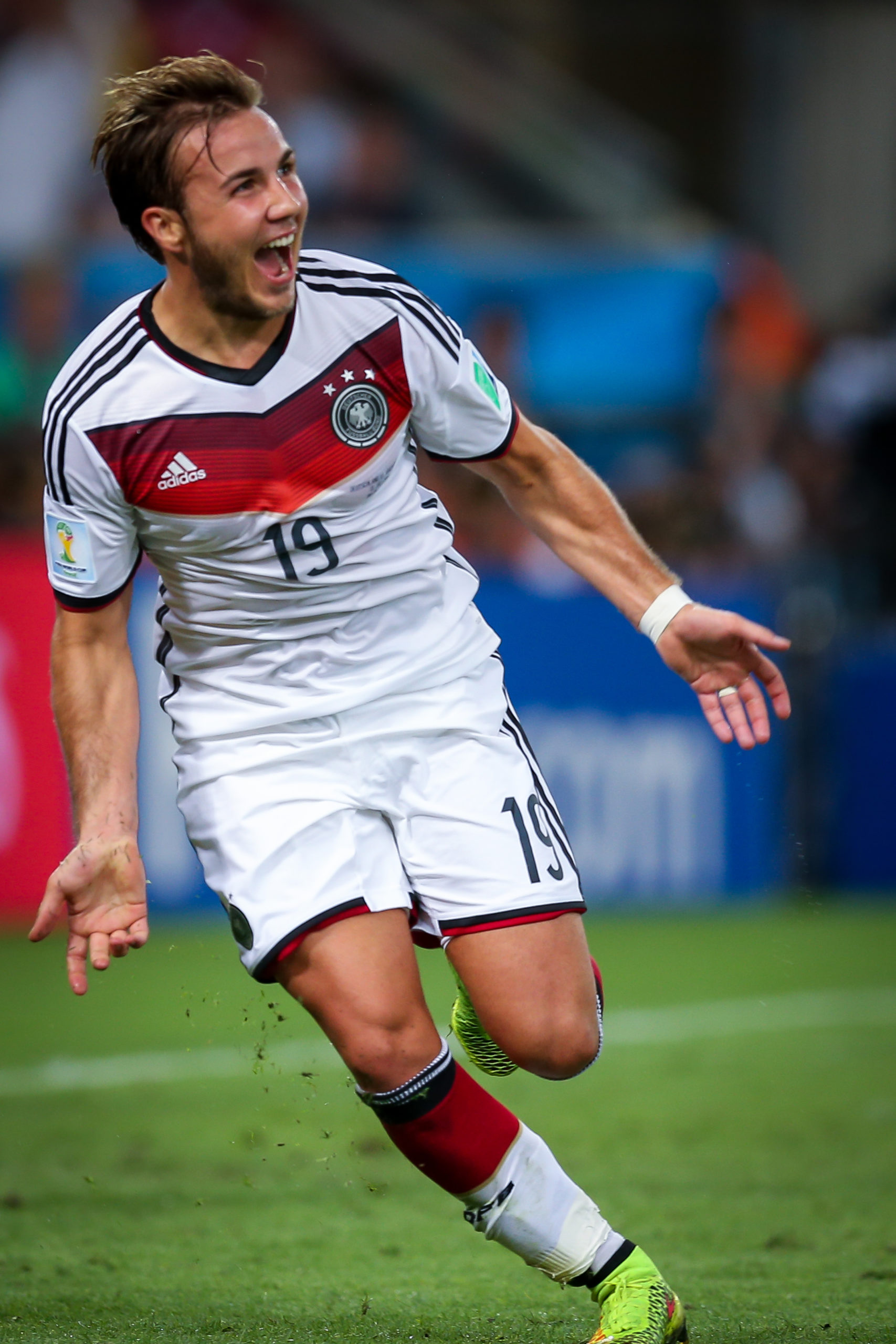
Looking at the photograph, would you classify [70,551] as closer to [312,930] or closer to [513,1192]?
[312,930]

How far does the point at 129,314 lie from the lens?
405 cm

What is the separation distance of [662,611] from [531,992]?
0.88m

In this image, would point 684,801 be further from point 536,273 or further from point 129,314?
point 129,314

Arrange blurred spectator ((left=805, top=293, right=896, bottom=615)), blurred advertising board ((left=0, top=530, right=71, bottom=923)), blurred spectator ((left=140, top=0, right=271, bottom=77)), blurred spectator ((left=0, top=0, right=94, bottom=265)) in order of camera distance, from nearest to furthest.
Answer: blurred advertising board ((left=0, top=530, right=71, bottom=923))
blurred spectator ((left=805, top=293, right=896, bottom=615))
blurred spectator ((left=0, top=0, right=94, bottom=265))
blurred spectator ((left=140, top=0, right=271, bottom=77))

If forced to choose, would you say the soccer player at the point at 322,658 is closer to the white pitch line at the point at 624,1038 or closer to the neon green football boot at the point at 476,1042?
the neon green football boot at the point at 476,1042

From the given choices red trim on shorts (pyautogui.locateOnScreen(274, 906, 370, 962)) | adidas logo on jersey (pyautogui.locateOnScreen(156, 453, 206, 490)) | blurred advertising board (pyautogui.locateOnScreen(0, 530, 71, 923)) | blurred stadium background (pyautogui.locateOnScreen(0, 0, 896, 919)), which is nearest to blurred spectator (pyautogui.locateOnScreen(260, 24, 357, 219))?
blurred stadium background (pyautogui.locateOnScreen(0, 0, 896, 919))

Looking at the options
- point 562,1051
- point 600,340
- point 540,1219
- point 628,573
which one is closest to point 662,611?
point 628,573

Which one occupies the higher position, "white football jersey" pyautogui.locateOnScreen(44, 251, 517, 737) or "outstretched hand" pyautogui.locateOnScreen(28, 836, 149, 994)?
"white football jersey" pyautogui.locateOnScreen(44, 251, 517, 737)

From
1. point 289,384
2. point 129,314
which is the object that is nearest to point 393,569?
point 289,384

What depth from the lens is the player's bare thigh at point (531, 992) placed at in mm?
3947

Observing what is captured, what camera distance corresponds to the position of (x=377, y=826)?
408cm

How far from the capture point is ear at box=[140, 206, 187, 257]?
12.9ft

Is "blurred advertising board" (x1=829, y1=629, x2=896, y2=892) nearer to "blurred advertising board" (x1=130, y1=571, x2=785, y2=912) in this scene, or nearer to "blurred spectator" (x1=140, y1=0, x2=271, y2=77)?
"blurred advertising board" (x1=130, y1=571, x2=785, y2=912)

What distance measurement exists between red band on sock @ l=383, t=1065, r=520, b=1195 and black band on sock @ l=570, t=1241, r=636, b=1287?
299mm
